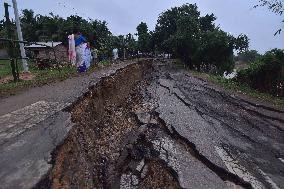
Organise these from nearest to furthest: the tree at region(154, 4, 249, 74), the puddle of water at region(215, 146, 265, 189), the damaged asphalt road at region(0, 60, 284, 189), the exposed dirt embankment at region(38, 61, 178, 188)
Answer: the exposed dirt embankment at region(38, 61, 178, 188) < the damaged asphalt road at region(0, 60, 284, 189) < the puddle of water at region(215, 146, 265, 189) < the tree at region(154, 4, 249, 74)

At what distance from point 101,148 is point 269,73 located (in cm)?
1237

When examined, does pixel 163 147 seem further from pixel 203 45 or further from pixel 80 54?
pixel 203 45

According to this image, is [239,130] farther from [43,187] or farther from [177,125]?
[43,187]

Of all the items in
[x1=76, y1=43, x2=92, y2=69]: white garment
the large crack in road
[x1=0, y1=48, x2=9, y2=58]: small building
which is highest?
[x1=76, y1=43, x2=92, y2=69]: white garment

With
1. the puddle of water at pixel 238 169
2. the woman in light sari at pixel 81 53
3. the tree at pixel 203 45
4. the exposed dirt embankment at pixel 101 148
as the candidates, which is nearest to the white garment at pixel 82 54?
the woman in light sari at pixel 81 53

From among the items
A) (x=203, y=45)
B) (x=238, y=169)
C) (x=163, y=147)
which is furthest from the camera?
(x=203, y=45)

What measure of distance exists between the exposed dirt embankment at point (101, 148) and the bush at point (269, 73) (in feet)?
27.8

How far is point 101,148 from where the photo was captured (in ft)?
19.5

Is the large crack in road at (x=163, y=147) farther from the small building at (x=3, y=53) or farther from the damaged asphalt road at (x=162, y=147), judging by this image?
the small building at (x=3, y=53)

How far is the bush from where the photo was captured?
51.3 feet

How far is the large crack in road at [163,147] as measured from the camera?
429 cm

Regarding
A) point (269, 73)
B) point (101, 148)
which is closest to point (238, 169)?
point (101, 148)

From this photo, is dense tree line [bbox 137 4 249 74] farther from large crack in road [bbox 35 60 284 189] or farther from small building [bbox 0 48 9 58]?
large crack in road [bbox 35 60 284 189]

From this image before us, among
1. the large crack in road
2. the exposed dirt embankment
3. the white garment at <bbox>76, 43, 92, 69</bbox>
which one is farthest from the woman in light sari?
the exposed dirt embankment
